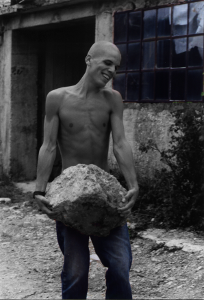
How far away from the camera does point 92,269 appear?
4.34m

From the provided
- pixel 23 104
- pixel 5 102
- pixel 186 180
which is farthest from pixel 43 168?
pixel 5 102

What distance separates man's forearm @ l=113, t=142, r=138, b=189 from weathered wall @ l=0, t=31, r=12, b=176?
5453 millimetres

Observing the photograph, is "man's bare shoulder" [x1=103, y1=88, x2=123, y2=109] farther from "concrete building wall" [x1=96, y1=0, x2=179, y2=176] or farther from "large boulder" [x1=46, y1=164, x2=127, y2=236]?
"concrete building wall" [x1=96, y1=0, x2=179, y2=176]

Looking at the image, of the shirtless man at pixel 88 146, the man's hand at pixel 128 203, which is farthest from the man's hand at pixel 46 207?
the man's hand at pixel 128 203

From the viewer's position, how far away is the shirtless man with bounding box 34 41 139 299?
2.75 m

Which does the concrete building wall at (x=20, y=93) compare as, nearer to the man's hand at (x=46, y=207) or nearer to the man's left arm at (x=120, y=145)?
the man's left arm at (x=120, y=145)

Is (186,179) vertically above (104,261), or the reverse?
(186,179)

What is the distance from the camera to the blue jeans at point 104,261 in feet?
8.92

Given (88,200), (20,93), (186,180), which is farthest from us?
(20,93)

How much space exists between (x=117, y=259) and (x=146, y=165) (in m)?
3.48

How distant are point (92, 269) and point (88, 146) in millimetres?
1785

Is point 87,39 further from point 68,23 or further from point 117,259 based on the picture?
point 117,259

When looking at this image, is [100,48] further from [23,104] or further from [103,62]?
[23,104]

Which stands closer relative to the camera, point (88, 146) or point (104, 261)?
point (104, 261)
